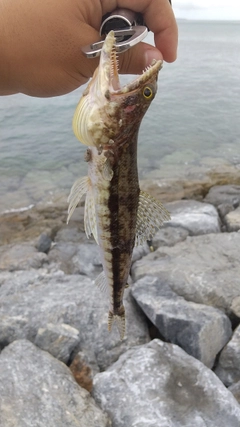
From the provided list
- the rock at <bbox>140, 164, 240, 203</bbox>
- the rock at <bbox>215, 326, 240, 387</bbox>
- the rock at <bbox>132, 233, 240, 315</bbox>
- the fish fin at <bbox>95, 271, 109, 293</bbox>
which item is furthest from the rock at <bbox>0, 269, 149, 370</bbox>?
the rock at <bbox>140, 164, 240, 203</bbox>

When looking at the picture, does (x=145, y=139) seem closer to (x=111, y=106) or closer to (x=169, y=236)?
(x=169, y=236)

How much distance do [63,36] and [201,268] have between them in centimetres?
597

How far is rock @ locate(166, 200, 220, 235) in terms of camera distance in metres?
11.0

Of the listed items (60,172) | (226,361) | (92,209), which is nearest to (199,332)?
(226,361)

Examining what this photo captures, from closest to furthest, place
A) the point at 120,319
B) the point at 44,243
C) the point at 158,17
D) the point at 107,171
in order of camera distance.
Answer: the point at 107,171 → the point at 158,17 → the point at 120,319 → the point at 44,243

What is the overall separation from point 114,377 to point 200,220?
A: 6.29 metres

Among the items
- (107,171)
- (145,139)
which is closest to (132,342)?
(107,171)

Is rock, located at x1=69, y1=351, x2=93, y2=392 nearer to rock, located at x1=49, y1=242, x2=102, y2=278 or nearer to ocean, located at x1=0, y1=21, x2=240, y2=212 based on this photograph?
rock, located at x1=49, y1=242, x2=102, y2=278

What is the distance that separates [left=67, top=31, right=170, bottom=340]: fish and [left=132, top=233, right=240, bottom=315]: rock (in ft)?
13.7

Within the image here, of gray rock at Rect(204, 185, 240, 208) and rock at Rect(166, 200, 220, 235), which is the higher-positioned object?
rock at Rect(166, 200, 220, 235)

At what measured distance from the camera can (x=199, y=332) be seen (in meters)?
6.56

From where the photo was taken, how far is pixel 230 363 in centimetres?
670

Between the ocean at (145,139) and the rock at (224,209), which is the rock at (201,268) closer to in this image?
the rock at (224,209)

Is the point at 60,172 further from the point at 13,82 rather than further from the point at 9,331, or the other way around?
the point at 13,82
